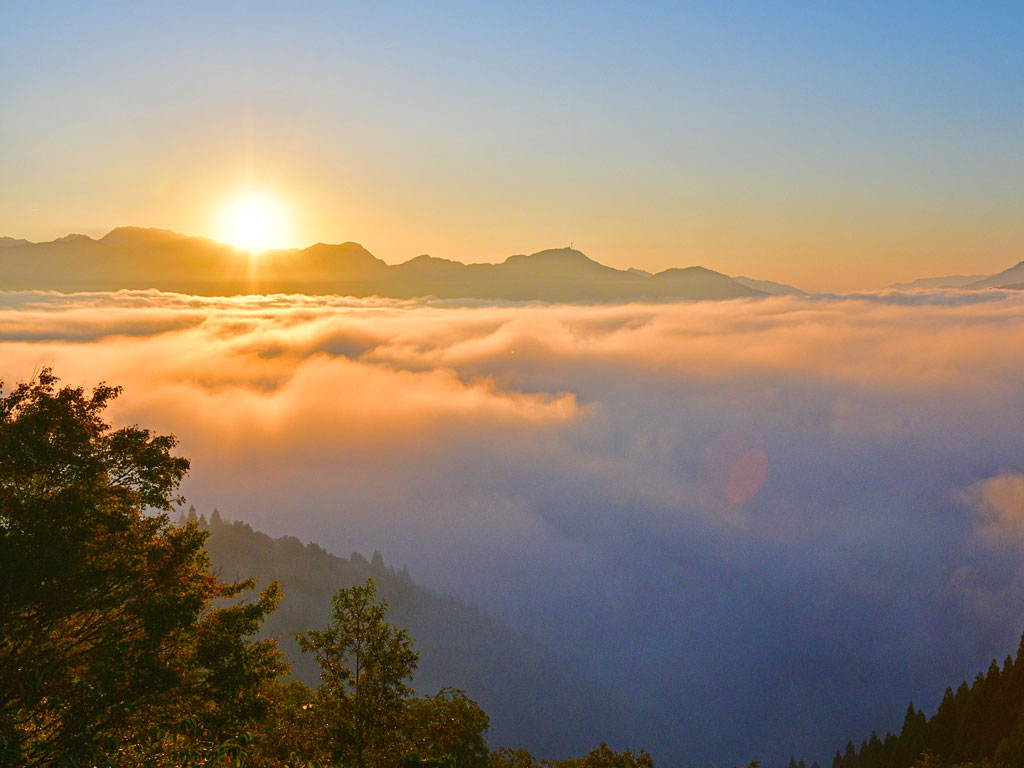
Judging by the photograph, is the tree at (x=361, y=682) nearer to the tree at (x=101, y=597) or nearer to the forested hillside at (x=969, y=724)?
the tree at (x=101, y=597)

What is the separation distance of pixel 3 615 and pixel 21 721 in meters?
4.35

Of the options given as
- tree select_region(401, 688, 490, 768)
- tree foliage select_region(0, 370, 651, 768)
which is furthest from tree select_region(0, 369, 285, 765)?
tree select_region(401, 688, 490, 768)

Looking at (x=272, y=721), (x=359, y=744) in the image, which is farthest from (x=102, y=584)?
(x=272, y=721)

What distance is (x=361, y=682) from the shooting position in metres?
24.7

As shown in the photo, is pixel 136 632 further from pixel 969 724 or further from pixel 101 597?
pixel 969 724

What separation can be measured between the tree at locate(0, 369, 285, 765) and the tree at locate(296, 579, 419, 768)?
11.2 feet

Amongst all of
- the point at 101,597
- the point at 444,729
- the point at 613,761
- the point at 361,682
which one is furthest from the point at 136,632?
the point at 613,761

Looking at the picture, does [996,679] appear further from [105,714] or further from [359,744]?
[105,714]

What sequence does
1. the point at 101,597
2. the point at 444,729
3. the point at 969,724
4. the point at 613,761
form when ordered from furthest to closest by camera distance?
the point at 969,724 < the point at 613,761 < the point at 444,729 < the point at 101,597

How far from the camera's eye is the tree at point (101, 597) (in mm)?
21719

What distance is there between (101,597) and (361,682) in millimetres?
10208

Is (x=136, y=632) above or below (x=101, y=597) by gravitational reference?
below

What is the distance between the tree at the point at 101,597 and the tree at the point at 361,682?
3416 millimetres

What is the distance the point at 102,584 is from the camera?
24.8 m
